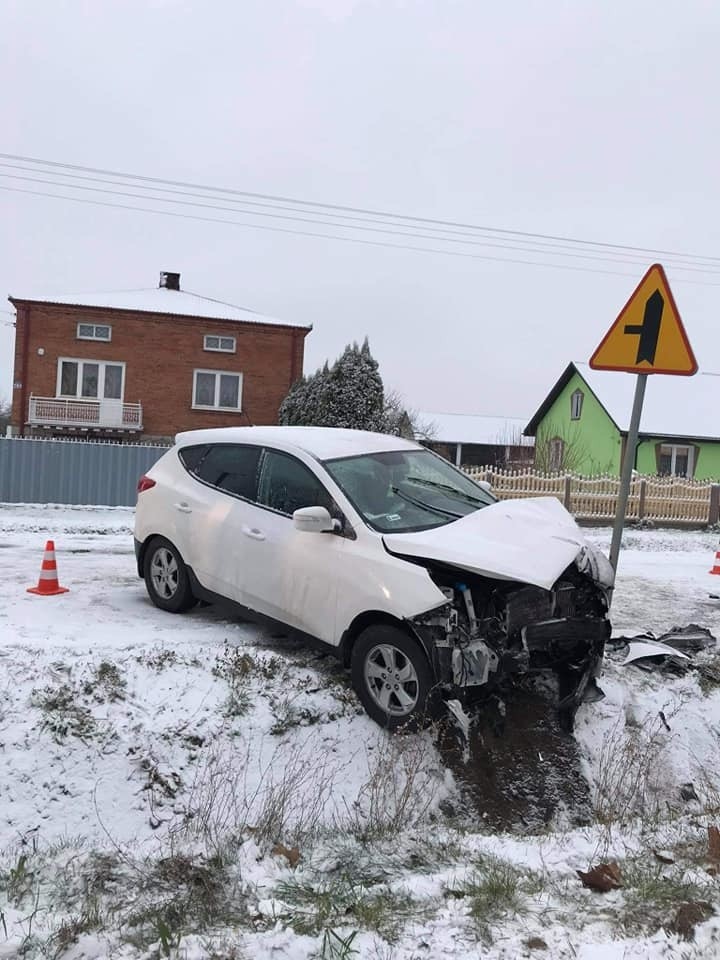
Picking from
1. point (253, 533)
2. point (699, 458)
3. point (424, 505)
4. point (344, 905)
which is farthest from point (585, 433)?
point (344, 905)

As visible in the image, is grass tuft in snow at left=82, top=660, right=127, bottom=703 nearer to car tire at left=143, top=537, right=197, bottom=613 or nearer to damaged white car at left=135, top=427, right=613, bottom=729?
damaged white car at left=135, top=427, right=613, bottom=729

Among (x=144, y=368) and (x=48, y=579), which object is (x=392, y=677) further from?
(x=144, y=368)

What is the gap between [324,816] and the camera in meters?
4.20

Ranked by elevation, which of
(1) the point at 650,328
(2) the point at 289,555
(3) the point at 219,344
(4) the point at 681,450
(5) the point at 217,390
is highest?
(3) the point at 219,344

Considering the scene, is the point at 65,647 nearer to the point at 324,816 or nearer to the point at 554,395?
the point at 324,816

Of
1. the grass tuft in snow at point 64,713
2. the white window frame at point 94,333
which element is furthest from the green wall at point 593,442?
the grass tuft in snow at point 64,713

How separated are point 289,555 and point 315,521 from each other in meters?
0.49

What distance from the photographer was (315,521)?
5.02 m

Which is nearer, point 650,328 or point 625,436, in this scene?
point 650,328

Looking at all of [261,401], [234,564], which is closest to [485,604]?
[234,564]

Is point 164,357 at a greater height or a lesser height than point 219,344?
lesser

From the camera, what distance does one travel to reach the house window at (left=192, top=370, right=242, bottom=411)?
1125 inches

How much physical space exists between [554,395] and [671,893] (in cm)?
3910

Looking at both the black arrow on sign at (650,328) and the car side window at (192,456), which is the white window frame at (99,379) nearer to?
the car side window at (192,456)
